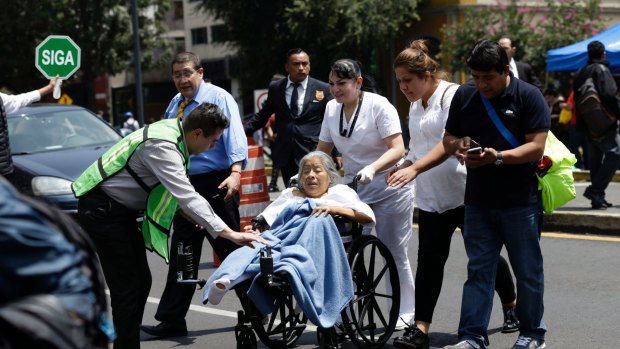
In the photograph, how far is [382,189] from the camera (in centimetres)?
705

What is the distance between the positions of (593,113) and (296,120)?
441 centimetres

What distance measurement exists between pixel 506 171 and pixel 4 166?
434cm

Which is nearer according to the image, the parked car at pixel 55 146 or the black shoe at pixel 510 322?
the black shoe at pixel 510 322

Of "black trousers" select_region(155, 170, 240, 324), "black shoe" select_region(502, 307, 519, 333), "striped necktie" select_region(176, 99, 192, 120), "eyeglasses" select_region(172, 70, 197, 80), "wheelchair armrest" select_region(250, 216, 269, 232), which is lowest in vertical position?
"black shoe" select_region(502, 307, 519, 333)

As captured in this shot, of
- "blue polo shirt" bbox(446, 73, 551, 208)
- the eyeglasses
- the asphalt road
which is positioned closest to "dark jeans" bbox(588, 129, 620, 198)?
the asphalt road

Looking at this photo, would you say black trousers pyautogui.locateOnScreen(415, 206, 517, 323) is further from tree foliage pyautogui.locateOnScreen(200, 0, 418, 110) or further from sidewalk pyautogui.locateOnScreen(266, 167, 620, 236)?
tree foliage pyautogui.locateOnScreen(200, 0, 418, 110)

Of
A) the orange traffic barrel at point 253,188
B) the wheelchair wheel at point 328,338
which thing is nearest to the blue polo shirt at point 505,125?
the wheelchair wheel at point 328,338

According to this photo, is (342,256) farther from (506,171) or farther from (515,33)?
(515,33)

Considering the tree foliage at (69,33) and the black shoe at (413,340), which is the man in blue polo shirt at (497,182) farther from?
the tree foliage at (69,33)

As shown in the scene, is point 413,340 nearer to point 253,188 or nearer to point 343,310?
point 343,310

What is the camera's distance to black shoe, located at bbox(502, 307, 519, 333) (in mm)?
7020

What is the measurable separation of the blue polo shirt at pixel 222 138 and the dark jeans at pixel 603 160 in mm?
5995

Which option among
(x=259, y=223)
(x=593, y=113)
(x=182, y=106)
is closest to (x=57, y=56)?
(x=593, y=113)

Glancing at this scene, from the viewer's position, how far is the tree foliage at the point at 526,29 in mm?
31203
